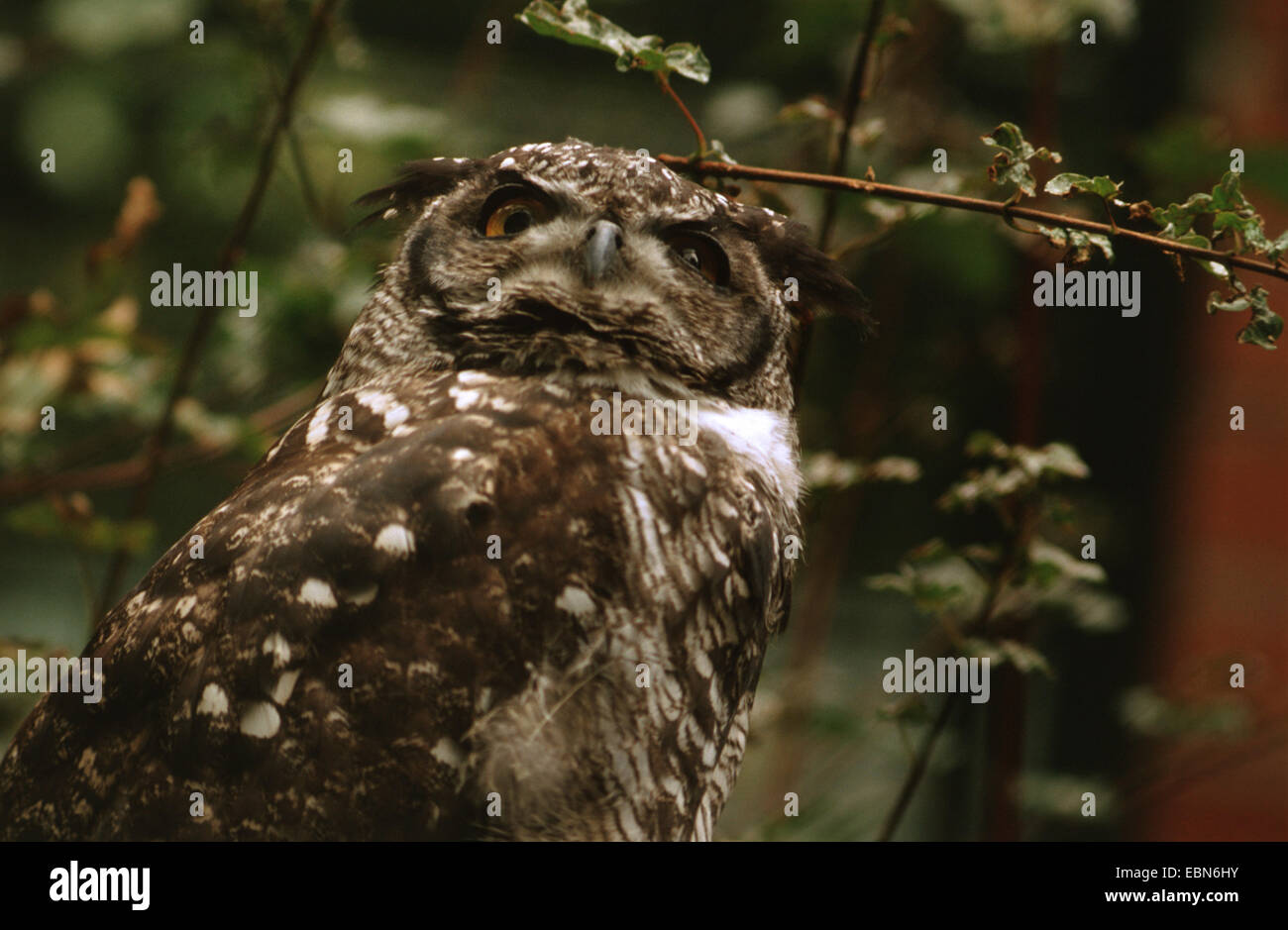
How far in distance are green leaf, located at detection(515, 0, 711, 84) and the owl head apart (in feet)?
0.71

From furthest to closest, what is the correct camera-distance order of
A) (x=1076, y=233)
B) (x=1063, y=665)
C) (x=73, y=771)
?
(x=1063, y=665) → (x=73, y=771) → (x=1076, y=233)

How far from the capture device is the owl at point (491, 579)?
145 cm

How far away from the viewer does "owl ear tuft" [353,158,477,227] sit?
6.18ft

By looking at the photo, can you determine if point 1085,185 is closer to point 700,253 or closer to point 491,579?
point 700,253

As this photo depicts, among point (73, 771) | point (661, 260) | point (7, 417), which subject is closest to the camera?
point (73, 771)

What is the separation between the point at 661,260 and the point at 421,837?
880 millimetres

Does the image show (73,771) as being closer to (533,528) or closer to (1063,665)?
(533,528)

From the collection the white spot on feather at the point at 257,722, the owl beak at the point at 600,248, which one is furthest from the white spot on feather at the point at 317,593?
the owl beak at the point at 600,248

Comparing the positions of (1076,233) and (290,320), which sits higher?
(290,320)

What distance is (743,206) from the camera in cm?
185

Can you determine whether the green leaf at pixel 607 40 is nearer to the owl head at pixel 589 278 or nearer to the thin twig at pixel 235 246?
the owl head at pixel 589 278

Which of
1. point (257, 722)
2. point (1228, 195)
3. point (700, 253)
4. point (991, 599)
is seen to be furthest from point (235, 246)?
point (1228, 195)
